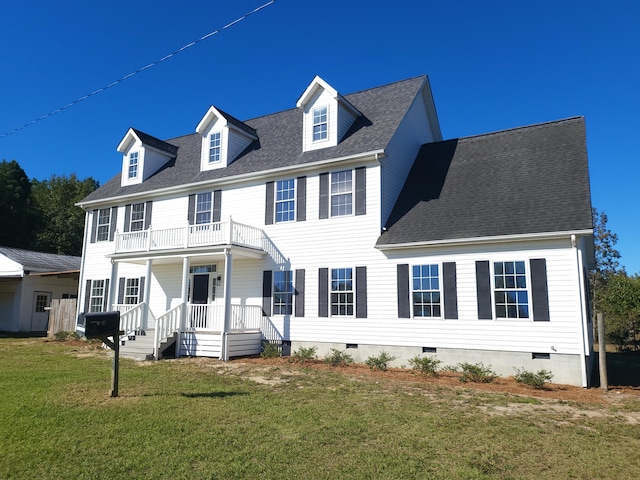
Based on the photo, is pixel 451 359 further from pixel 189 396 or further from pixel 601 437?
pixel 189 396

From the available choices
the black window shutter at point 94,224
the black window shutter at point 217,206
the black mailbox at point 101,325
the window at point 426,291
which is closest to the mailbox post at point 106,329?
the black mailbox at point 101,325

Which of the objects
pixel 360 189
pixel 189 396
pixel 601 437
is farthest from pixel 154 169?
pixel 601 437

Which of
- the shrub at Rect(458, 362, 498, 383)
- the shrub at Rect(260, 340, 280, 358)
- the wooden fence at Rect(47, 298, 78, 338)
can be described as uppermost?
the wooden fence at Rect(47, 298, 78, 338)

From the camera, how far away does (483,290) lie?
42.1ft

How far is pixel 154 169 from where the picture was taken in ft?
72.4

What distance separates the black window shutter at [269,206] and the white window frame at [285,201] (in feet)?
0.57

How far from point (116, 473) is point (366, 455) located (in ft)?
9.97

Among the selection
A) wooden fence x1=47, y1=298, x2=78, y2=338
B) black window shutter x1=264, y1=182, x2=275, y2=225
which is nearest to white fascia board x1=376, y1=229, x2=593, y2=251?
black window shutter x1=264, y1=182, x2=275, y2=225

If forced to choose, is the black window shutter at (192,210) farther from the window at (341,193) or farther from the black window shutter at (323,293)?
the black window shutter at (323,293)

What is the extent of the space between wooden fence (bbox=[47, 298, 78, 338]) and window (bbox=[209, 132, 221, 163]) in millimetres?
10115

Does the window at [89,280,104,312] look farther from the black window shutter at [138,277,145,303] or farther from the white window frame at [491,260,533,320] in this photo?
the white window frame at [491,260,533,320]

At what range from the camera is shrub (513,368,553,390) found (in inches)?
433

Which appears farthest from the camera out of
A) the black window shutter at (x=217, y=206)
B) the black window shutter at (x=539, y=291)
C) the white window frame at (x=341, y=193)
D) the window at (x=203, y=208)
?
the window at (x=203, y=208)

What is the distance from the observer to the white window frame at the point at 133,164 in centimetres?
2196
